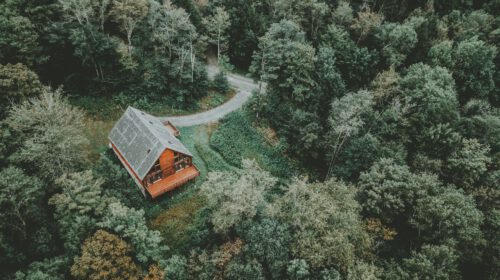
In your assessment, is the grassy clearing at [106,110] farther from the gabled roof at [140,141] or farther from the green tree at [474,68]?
the green tree at [474,68]

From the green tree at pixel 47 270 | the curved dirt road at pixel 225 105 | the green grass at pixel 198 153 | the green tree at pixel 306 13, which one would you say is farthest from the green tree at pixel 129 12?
the green tree at pixel 47 270

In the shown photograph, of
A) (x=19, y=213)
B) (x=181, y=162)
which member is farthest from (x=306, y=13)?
(x=19, y=213)

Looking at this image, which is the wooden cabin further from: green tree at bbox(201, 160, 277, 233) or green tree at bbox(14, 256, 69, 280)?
green tree at bbox(14, 256, 69, 280)

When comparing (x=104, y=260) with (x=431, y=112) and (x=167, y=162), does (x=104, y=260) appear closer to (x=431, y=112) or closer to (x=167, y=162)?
(x=167, y=162)

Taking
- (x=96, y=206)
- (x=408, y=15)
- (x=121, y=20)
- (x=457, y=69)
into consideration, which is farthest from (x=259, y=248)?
(x=408, y=15)

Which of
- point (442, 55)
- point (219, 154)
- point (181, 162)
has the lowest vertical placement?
point (219, 154)

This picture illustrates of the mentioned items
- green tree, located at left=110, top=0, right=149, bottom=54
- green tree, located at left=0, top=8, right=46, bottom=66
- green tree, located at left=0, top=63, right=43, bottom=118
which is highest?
green tree, located at left=110, top=0, right=149, bottom=54

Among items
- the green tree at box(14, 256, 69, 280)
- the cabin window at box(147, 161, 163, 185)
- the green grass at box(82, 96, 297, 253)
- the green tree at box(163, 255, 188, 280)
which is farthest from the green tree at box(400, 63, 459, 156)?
the green tree at box(14, 256, 69, 280)

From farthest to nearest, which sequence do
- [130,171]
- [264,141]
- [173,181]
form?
[264,141]
[130,171]
[173,181]
